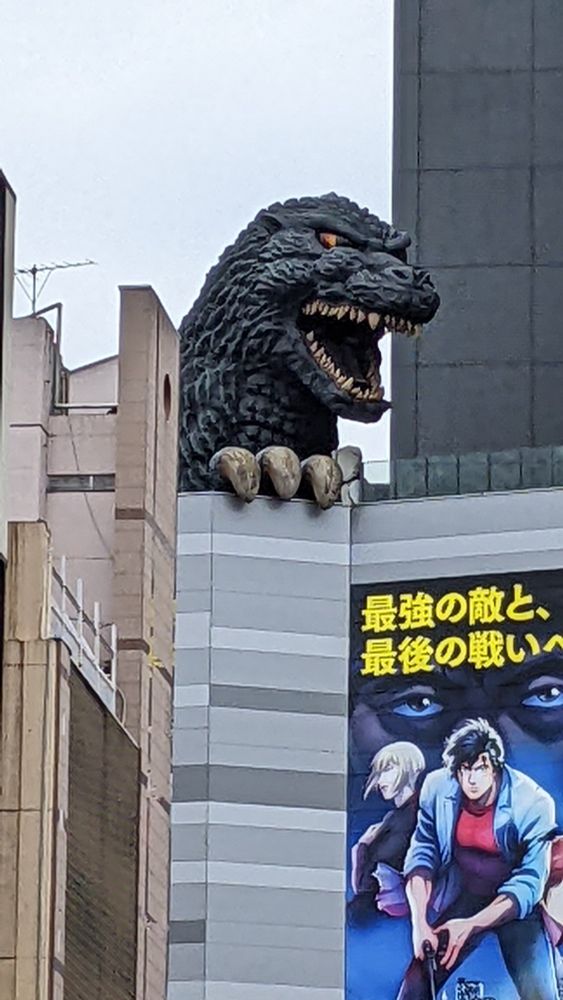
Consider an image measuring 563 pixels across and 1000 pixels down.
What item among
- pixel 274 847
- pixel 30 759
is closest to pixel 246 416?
pixel 274 847

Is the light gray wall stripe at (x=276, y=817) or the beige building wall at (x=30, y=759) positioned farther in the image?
the light gray wall stripe at (x=276, y=817)

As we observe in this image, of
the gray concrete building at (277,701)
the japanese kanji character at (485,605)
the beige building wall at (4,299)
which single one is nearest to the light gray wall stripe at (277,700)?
the gray concrete building at (277,701)

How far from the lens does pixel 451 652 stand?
60156 mm

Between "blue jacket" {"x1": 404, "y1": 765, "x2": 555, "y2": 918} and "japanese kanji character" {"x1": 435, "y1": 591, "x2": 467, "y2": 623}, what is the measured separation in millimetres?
2375

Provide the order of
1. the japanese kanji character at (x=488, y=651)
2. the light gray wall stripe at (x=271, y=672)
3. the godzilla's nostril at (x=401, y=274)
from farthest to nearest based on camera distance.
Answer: the light gray wall stripe at (x=271, y=672) < the japanese kanji character at (x=488, y=651) < the godzilla's nostril at (x=401, y=274)

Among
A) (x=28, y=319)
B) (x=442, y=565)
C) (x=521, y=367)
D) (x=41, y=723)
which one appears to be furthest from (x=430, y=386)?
(x=41, y=723)

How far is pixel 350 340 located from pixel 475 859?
291 inches

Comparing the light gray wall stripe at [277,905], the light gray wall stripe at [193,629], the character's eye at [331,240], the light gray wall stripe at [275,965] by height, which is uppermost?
the character's eye at [331,240]

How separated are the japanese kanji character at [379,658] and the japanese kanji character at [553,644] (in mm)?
2165

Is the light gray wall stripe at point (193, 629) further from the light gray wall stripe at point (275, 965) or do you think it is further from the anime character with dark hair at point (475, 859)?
the light gray wall stripe at point (275, 965)

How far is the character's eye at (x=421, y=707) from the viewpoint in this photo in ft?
197

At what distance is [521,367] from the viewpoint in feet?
221

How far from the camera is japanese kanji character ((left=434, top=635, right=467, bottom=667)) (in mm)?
60094

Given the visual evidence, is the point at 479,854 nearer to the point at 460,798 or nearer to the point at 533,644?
the point at 460,798
